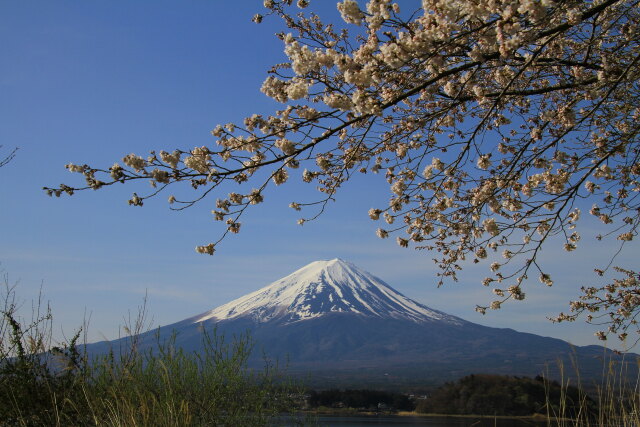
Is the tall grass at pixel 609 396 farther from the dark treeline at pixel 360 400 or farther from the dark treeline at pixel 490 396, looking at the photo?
the dark treeline at pixel 360 400

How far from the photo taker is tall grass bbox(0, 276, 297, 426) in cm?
433

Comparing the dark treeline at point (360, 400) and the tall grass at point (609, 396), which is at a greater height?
the tall grass at point (609, 396)

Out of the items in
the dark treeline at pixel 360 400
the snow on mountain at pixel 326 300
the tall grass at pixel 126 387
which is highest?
the snow on mountain at pixel 326 300

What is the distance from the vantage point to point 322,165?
3.99 m

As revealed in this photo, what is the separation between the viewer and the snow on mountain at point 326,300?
528ft

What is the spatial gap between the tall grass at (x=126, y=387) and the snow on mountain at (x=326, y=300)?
149315mm

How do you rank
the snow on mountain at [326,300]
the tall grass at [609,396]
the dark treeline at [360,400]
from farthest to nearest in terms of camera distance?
1. the snow on mountain at [326,300]
2. the dark treeline at [360,400]
3. the tall grass at [609,396]

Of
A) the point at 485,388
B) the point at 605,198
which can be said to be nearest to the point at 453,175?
the point at 605,198

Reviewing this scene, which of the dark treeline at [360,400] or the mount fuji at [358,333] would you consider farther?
the mount fuji at [358,333]

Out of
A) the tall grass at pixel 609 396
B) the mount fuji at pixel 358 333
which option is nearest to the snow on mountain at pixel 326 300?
the mount fuji at pixel 358 333

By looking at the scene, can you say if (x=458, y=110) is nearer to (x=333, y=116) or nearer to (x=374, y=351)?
(x=333, y=116)

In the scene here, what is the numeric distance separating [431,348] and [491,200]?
13275cm

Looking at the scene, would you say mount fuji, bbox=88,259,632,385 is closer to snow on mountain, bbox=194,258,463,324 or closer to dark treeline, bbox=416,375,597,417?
snow on mountain, bbox=194,258,463,324

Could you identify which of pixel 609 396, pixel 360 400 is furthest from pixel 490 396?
pixel 609 396
